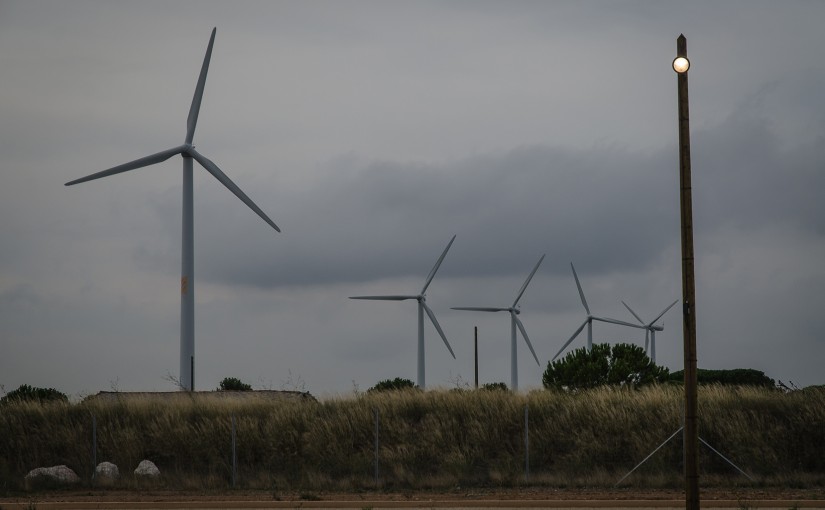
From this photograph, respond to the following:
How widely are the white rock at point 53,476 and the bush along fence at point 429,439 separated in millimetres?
539

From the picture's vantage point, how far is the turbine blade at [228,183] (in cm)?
5094

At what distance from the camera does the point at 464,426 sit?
39.4m

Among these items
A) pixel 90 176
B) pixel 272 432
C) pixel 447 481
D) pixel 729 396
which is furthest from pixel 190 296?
pixel 729 396

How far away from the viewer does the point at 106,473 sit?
37.6m

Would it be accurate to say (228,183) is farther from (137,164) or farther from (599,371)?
(599,371)

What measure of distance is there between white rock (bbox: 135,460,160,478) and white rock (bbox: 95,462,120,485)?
70cm

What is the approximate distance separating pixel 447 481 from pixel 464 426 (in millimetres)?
5047

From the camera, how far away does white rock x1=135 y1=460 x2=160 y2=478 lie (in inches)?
1478

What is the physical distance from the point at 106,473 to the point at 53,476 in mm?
1715

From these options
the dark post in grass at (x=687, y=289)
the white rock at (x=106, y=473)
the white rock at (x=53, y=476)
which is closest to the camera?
the dark post in grass at (x=687, y=289)

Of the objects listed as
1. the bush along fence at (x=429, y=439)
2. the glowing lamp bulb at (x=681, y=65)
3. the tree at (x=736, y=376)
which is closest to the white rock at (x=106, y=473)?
the bush along fence at (x=429, y=439)

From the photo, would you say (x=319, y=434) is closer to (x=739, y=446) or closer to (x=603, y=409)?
(x=603, y=409)

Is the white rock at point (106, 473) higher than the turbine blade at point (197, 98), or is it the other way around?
the turbine blade at point (197, 98)

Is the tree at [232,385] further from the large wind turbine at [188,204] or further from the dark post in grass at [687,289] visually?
the dark post in grass at [687,289]
